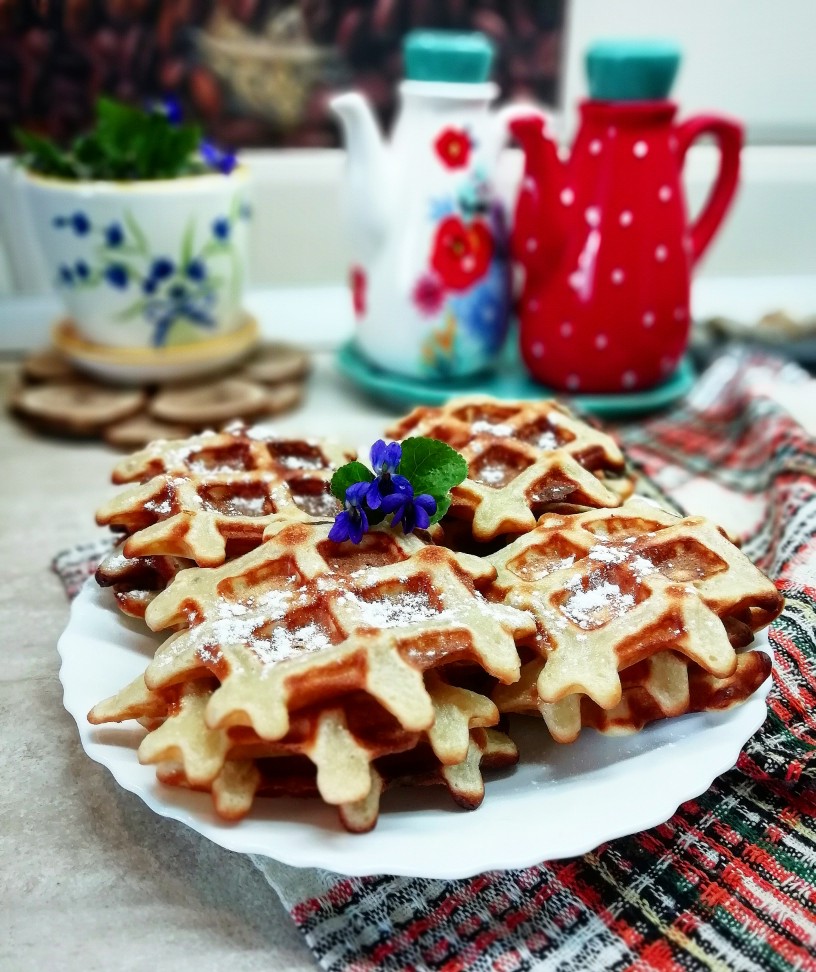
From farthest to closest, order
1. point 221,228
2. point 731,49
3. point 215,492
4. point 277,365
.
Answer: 1. point 731,49
2. point 277,365
3. point 221,228
4. point 215,492

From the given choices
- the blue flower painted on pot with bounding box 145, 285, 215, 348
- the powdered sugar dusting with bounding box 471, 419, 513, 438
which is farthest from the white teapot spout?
the powdered sugar dusting with bounding box 471, 419, 513, 438

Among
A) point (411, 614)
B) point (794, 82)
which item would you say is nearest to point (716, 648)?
point (411, 614)

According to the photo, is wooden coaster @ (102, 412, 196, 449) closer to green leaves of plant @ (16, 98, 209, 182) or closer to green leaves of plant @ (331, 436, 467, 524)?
green leaves of plant @ (16, 98, 209, 182)

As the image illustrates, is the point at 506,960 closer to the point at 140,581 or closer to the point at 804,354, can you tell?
the point at 140,581

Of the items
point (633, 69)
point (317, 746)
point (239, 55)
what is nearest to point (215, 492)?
point (317, 746)

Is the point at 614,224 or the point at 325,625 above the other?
the point at 614,224

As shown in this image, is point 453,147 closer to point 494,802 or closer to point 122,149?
point 122,149
